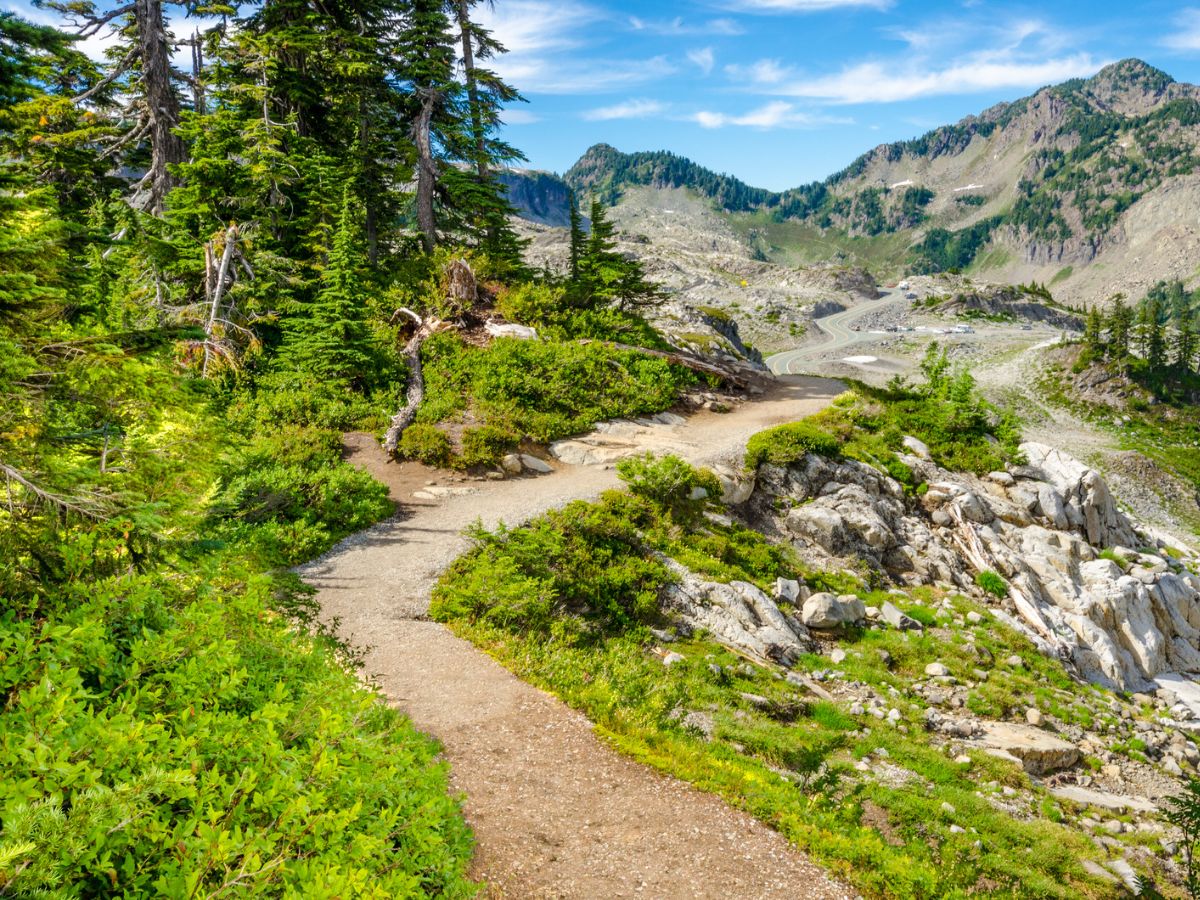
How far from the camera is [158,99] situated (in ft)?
84.7

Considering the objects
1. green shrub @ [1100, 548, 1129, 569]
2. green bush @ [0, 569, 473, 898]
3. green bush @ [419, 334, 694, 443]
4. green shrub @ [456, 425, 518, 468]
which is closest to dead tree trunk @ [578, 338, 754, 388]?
green bush @ [419, 334, 694, 443]

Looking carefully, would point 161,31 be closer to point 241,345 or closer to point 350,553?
point 241,345

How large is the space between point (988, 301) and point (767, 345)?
5834 centimetres

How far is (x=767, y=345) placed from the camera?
333ft

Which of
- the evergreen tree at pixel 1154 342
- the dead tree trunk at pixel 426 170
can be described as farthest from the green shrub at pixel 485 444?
the evergreen tree at pixel 1154 342

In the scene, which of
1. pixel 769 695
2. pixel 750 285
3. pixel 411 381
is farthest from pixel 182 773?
pixel 750 285

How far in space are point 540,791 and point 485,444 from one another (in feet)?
44.1

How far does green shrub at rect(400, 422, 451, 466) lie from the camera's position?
19.4m

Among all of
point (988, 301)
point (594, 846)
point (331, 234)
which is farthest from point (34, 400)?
point (988, 301)

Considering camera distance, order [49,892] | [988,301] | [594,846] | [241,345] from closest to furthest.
→ [49,892]
[594,846]
[241,345]
[988,301]

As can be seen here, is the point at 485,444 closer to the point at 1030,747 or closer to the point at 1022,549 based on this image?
the point at 1030,747

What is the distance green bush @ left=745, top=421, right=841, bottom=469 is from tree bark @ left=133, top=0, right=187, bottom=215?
25477 millimetres

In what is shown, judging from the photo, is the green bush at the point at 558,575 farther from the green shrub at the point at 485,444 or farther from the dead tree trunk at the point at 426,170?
the dead tree trunk at the point at 426,170

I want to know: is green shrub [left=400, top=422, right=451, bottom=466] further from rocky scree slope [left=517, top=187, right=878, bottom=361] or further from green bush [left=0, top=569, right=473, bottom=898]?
rocky scree slope [left=517, top=187, right=878, bottom=361]
